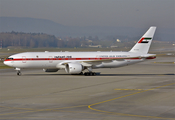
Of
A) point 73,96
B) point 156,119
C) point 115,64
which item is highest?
point 115,64

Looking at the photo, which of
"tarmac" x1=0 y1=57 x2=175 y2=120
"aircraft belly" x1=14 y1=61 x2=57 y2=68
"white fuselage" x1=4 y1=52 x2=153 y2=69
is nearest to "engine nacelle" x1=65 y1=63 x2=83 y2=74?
"white fuselage" x1=4 y1=52 x2=153 y2=69

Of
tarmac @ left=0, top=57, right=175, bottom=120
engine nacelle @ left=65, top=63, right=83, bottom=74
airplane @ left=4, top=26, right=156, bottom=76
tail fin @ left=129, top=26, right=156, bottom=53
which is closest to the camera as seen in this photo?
tarmac @ left=0, top=57, right=175, bottom=120

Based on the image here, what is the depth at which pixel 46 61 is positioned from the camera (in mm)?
44719

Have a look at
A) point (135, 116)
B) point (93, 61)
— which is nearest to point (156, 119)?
point (135, 116)

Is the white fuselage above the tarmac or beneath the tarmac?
above

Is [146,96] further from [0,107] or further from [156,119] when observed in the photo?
[0,107]

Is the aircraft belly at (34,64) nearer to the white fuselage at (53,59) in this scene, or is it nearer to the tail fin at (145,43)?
the white fuselage at (53,59)

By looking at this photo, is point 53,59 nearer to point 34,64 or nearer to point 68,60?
point 68,60

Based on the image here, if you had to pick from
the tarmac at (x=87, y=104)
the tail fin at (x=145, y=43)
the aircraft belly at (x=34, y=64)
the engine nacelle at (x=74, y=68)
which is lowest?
the tarmac at (x=87, y=104)

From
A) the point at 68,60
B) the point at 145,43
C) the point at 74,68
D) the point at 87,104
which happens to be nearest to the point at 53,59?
the point at 68,60

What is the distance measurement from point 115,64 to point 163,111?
2796 centimetres

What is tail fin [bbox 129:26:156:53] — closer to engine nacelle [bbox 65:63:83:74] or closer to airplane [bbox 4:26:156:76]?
airplane [bbox 4:26:156:76]

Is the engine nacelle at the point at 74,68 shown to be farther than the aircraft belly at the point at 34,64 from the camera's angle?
No

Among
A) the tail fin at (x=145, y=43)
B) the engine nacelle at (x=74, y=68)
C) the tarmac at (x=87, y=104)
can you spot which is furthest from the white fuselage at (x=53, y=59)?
the tarmac at (x=87, y=104)
